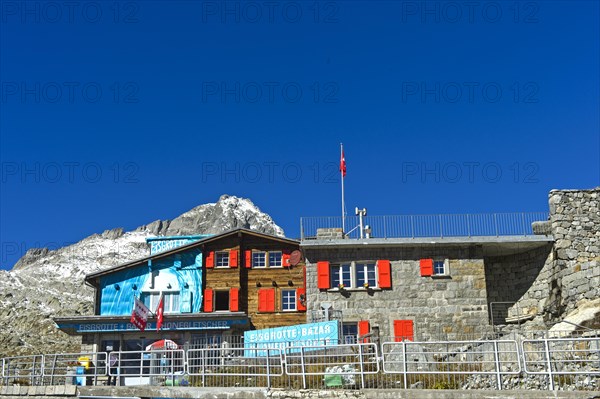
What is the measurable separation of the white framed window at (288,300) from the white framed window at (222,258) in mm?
3911

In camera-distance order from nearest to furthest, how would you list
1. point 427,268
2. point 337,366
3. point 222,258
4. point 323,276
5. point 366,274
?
1. point 337,366
2. point 427,268
3. point 323,276
4. point 366,274
5. point 222,258

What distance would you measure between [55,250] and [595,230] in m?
174

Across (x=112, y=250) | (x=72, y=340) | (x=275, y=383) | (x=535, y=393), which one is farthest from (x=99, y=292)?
(x=112, y=250)

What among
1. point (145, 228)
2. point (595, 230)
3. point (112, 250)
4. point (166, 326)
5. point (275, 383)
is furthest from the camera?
point (145, 228)

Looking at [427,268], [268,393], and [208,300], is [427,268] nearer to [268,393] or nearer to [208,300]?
[208,300]

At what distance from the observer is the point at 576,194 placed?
Result: 30.5 metres

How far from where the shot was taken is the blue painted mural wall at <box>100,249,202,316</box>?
123 feet

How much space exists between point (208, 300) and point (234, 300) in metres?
1.52

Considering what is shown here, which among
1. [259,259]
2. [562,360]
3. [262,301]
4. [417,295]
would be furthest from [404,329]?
[562,360]

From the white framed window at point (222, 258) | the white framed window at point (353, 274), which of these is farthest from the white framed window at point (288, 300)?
the white framed window at point (353, 274)

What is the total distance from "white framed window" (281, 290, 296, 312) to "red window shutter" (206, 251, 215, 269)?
14.7 feet

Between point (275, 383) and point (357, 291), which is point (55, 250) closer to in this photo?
point (357, 291)

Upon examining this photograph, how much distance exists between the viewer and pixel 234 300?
1469 inches

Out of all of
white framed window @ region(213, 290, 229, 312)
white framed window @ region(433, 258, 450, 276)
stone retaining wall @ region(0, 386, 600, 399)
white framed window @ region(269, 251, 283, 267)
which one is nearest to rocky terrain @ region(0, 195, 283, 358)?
white framed window @ region(213, 290, 229, 312)
